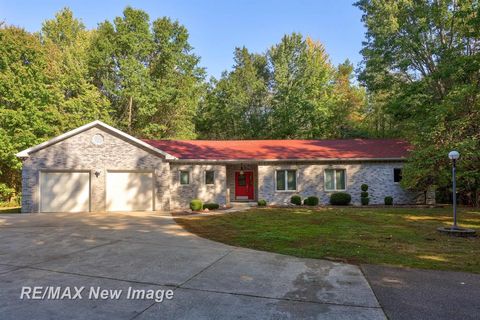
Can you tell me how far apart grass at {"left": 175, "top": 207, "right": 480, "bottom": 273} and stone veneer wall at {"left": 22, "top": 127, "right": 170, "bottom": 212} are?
498 cm

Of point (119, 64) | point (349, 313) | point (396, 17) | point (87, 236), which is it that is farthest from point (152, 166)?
point (396, 17)

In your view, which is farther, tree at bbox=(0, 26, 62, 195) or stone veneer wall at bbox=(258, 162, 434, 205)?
tree at bbox=(0, 26, 62, 195)

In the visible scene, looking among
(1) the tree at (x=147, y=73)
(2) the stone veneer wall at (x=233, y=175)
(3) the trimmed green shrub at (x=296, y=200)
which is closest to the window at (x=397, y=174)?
(3) the trimmed green shrub at (x=296, y=200)

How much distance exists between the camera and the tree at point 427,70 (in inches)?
554

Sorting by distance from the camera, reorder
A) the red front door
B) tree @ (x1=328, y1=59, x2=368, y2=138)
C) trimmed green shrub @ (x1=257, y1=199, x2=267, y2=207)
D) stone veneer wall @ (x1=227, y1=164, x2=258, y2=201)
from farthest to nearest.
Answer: tree @ (x1=328, y1=59, x2=368, y2=138) < the red front door < stone veneer wall @ (x1=227, y1=164, x2=258, y2=201) < trimmed green shrub @ (x1=257, y1=199, x2=267, y2=207)

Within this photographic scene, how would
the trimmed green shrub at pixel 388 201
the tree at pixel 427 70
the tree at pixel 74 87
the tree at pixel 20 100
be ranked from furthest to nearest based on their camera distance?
the tree at pixel 74 87 → the tree at pixel 20 100 → the trimmed green shrub at pixel 388 201 → the tree at pixel 427 70

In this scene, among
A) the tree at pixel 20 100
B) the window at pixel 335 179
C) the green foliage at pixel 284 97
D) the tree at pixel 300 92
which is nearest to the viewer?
the window at pixel 335 179

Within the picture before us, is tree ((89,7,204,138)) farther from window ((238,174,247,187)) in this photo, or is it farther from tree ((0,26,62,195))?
window ((238,174,247,187))

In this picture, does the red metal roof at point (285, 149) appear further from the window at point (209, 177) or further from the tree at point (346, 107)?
the tree at point (346, 107)

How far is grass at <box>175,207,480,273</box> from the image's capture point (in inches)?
282

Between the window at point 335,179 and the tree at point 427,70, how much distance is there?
12.9ft

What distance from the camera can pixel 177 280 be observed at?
5527mm

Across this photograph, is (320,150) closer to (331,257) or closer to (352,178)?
(352,178)

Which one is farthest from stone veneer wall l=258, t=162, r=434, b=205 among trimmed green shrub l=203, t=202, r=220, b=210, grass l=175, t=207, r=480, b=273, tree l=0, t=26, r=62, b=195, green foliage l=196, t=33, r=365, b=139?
tree l=0, t=26, r=62, b=195
